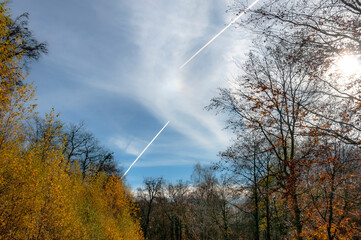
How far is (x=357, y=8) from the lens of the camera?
13.0 feet

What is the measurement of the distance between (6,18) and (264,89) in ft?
30.3

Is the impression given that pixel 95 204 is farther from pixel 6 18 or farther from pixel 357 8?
pixel 357 8

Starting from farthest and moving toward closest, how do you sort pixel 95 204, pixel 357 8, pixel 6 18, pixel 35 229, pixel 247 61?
1. pixel 95 204
2. pixel 247 61
3. pixel 6 18
4. pixel 35 229
5. pixel 357 8

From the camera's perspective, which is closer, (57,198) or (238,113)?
(57,198)

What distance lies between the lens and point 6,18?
718 cm

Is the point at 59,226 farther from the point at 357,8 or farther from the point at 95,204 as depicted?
the point at 357,8

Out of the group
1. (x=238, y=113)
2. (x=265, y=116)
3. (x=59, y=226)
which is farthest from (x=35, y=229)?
(x=265, y=116)

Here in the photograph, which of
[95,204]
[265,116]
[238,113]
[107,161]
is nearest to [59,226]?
[95,204]

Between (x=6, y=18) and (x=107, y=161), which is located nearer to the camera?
(x=6, y=18)

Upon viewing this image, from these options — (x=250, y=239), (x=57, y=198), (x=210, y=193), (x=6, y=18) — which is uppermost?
(x=6, y=18)

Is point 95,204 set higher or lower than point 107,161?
lower

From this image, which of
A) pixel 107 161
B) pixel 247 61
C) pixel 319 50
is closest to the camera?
pixel 319 50

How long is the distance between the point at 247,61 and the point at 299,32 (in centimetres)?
423

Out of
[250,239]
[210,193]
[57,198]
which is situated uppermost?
[210,193]
